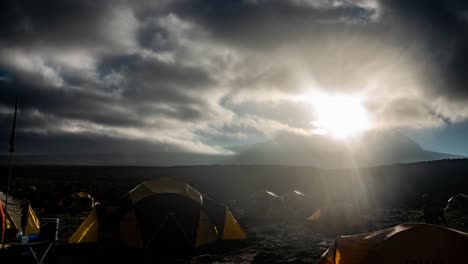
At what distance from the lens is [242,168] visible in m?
107

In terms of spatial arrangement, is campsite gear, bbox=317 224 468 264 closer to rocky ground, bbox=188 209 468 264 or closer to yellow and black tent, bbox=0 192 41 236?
rocky ground, bbox=188 209 468 264

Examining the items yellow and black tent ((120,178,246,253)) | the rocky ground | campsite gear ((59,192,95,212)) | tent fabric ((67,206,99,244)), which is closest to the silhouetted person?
the rocky ground

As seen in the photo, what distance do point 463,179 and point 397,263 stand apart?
61.7 m

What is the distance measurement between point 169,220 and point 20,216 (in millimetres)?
6154

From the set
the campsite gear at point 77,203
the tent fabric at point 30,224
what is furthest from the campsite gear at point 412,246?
the campsite gear at point 77,203

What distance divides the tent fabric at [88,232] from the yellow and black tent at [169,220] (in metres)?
1.05

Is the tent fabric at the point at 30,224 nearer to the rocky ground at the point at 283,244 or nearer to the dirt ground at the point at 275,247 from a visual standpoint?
the dirt ground at the point at 275,247

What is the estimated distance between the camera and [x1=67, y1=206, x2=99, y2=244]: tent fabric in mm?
12578

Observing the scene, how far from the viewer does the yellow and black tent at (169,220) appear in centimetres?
1250

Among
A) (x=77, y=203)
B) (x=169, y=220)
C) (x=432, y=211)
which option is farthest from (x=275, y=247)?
(x=77, y=203)

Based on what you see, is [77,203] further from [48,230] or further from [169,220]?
[48,230]

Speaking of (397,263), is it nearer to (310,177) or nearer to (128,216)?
(128,216)

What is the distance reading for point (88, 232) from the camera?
12.7m

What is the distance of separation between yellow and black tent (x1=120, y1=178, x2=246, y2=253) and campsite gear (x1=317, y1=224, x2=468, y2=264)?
7018 millimetres
